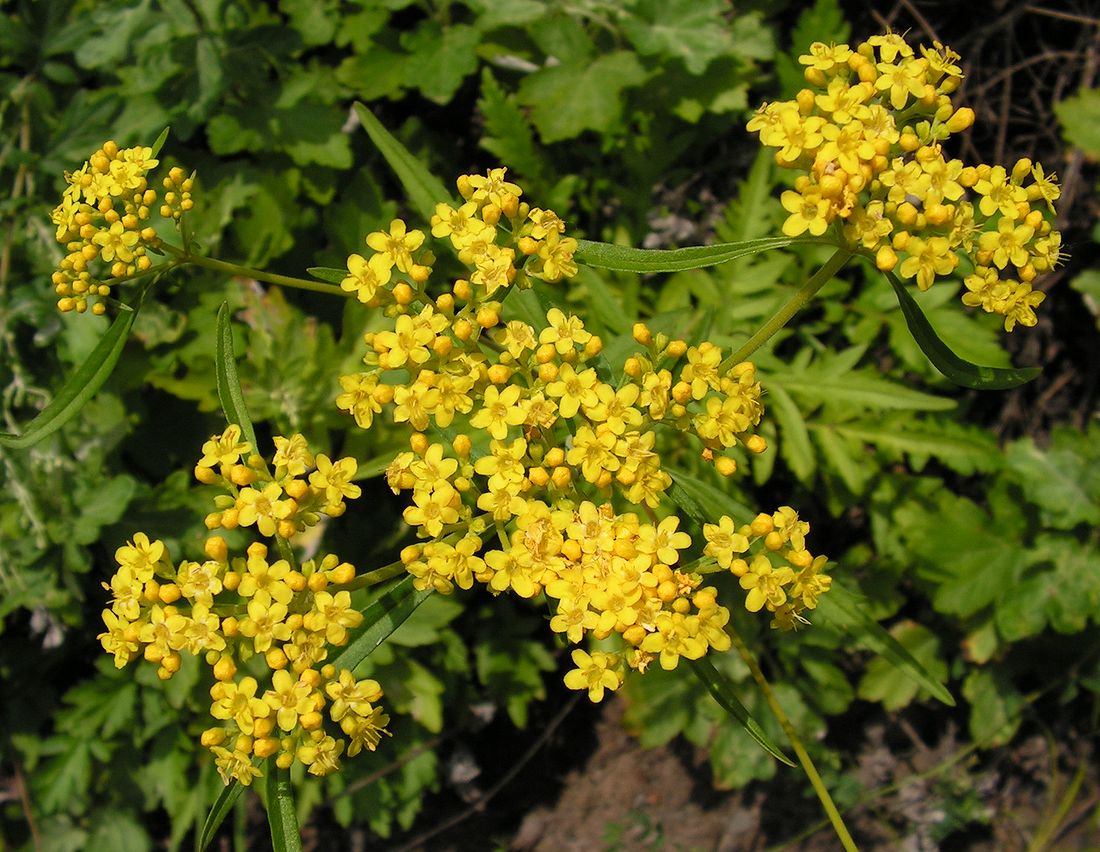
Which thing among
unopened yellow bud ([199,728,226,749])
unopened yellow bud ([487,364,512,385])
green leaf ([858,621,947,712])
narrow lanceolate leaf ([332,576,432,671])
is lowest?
green leaf ([858,621,947,712])

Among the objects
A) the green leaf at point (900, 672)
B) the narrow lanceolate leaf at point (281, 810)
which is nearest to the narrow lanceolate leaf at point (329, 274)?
the narrow lanceolate leaf at point (281, 810)

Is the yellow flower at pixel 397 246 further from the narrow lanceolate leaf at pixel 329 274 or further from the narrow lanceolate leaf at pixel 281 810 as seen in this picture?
the narrow lanceolate leaf at pixel 281 810

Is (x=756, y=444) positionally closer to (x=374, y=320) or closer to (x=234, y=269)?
(x=234, y=269)

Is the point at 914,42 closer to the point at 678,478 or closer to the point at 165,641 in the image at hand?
the point at 678,478

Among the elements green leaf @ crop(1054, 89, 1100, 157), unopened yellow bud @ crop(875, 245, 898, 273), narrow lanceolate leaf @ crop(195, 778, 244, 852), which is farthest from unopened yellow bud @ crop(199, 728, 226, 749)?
green leaf @ crop(1054, 89, 1100, 157)

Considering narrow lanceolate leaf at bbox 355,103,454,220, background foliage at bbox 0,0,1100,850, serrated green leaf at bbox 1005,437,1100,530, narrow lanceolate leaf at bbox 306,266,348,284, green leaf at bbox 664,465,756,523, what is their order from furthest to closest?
1. serrated green leaf at bbox 1005,437,1100,530
2. background foliage at bbox 0,0,1100,850
3. narrow lanceolate leaf at bbox 355,103,454,220
4. green leaf at bbox 664,465,756,523
5. narrow lanceolate leaf at bbox 306,266,348,284

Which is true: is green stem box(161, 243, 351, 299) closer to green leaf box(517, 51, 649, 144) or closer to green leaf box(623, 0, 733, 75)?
green leaf box(517, 51, 649, 144)
